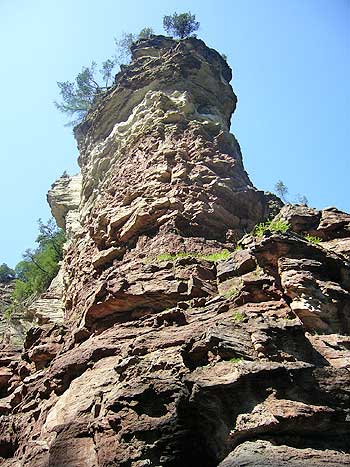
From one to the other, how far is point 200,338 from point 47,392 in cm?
536

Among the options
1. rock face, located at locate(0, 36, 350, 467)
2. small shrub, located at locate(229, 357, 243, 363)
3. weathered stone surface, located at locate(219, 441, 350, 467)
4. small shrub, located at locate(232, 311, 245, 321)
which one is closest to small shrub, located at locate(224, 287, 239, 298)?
rock face, located at locate(0, 36, 350, 467)

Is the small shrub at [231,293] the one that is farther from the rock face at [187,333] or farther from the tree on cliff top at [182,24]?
the tree on cliff top at [182,24]

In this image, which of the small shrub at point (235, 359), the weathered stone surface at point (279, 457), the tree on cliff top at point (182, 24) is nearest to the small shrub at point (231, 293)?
the small shrub at point (235, 359)

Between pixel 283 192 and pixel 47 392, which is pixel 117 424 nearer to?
pixel 47 392

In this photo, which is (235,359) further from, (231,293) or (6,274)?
(6,274)

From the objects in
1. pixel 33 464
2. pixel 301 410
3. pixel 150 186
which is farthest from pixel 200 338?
pixel 150 186

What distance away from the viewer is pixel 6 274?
44375mm

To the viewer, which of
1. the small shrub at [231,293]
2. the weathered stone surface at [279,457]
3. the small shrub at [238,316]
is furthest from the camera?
the small shrub at [231,293]

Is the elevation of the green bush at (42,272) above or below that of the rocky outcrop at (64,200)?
below

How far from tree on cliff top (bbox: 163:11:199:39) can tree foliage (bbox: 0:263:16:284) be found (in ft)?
87.9

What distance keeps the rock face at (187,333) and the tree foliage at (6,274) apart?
82.7ft

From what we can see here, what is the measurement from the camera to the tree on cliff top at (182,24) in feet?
119

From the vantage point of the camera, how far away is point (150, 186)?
17406mm

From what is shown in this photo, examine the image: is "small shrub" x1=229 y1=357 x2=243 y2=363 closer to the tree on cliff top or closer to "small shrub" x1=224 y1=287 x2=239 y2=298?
"small shrub" x1=224 y1=287 x2=239 y2=298
